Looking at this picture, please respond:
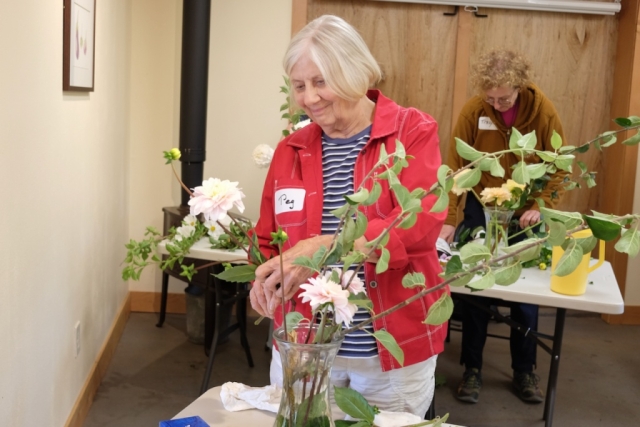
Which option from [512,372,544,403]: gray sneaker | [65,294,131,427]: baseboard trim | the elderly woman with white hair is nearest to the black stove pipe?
[65,294,131,427]: baseboard trim

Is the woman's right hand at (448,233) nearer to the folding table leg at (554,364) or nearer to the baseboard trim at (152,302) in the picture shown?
the folding table leg at (554,364)

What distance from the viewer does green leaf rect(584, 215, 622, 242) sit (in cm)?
79

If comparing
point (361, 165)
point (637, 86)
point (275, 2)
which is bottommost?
point (361, 165)

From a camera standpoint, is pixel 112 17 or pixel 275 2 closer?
pixel 112 17

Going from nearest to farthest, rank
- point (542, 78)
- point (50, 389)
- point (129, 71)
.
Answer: point (50, 389) → point (129, 71) → point (542, 78)

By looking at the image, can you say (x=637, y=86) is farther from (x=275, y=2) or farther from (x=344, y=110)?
(x=344, y=110)

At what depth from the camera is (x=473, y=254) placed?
873 mm

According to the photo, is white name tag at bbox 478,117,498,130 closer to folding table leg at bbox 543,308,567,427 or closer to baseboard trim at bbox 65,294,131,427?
folding table leg at bbox 543,308,567,427

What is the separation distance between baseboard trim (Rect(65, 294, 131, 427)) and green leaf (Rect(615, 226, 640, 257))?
2.40 meters

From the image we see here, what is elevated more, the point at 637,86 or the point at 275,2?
the point at 275,2

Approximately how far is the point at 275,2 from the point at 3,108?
2.78 meters

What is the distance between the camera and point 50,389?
241cm

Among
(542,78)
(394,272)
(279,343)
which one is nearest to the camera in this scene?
(279,343)

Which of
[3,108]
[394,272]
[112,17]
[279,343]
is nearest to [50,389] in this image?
[3,108]
